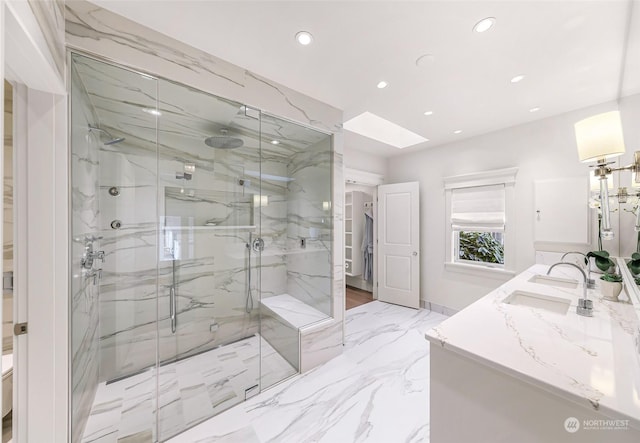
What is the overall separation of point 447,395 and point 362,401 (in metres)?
1.09

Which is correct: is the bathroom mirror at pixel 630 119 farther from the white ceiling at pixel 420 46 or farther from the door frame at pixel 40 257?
the door frame at pixel 40 257

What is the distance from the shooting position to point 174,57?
1711mm

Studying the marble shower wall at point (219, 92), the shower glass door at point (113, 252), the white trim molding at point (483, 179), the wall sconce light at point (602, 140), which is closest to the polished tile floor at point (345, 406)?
the marble shower wall at point (219, 92)

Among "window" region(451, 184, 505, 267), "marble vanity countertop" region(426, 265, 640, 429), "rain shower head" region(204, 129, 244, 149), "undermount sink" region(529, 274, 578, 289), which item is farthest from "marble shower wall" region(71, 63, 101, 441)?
"window" region(451, 184, 505, 267)

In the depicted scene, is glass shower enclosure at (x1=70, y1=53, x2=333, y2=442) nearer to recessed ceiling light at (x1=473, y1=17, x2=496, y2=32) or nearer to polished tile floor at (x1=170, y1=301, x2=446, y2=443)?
polished tile floor at (x1=170, y1=301, x2=446, y2=443)

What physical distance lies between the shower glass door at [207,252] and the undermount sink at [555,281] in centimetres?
263

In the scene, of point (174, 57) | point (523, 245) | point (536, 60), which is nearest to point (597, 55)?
point (536, 60)

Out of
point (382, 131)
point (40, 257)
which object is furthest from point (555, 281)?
point (40, 257)

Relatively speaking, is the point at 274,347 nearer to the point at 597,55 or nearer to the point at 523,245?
the point at 523,245

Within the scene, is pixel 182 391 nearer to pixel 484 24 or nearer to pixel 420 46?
pixel 420 46

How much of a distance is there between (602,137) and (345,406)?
94.2 inches

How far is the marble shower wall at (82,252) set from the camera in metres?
1.42

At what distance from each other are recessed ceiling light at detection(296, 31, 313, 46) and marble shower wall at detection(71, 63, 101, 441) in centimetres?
135

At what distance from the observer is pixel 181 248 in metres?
2.53
